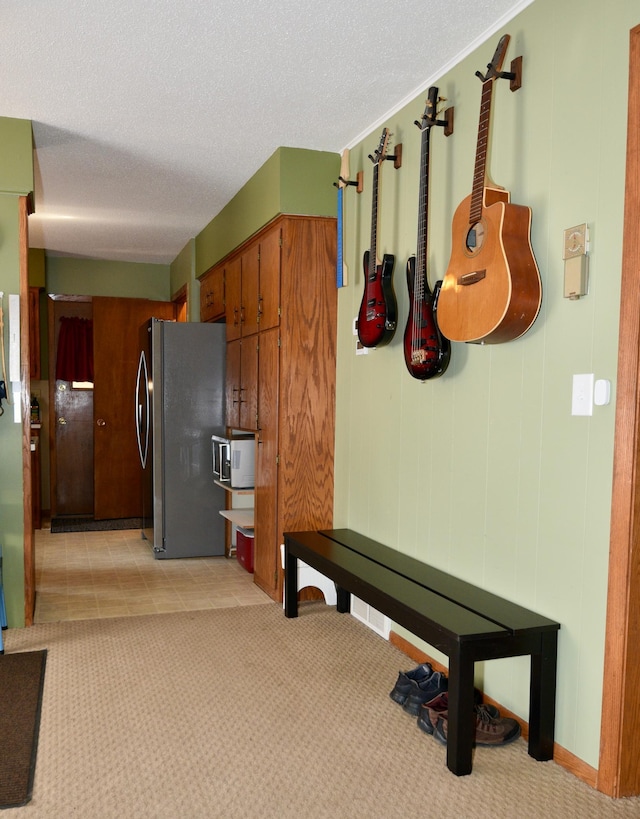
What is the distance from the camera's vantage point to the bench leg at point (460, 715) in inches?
88.0

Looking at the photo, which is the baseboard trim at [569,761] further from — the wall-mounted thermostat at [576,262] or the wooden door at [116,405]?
the wooden door at [116,405]

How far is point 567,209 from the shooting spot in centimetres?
234

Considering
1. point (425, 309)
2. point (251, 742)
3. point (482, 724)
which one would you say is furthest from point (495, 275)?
point (251, 742)

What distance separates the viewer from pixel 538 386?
8.13 ft

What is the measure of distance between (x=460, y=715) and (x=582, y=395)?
1.08 m

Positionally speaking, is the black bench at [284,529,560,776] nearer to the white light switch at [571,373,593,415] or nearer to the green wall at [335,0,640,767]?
the green wall at [335,0,640,767]

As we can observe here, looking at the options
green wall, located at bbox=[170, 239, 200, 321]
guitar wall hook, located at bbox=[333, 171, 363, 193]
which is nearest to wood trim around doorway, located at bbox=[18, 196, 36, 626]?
guitar wall hook, located at bbox=[333, 171, 363, 193]

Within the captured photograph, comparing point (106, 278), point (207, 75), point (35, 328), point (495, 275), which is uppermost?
point (207, 75)

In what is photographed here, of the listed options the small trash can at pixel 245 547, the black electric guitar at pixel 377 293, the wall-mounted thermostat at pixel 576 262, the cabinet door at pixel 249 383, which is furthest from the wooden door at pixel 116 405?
the wall-mounted thermostat at pixel 576 262

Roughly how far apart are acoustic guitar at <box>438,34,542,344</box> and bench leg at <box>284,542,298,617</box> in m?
1.62

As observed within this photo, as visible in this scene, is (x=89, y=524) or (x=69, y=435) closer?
(x=89, y=524)

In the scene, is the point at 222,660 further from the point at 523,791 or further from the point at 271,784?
the point at 523,791

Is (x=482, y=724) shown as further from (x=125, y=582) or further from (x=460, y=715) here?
(x=125, y=582)

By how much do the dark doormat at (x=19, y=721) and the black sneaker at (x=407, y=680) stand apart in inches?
52.4
